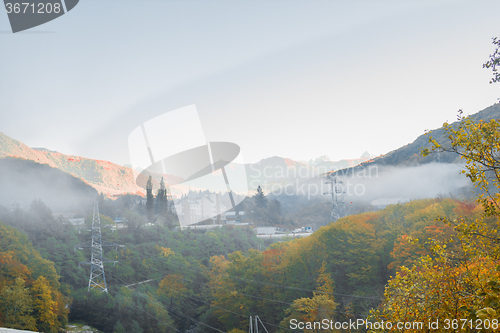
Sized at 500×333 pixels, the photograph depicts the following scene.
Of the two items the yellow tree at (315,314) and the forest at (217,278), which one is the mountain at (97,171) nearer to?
the forest at (217,278)

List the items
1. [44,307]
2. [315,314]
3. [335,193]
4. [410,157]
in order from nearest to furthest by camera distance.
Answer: [315,314]
[44,307]
[335,193]
[410,157]

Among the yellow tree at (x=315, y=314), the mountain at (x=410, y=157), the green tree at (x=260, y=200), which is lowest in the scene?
the yellow tree at (x=315, y=314)

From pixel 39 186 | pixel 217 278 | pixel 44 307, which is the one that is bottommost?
pixel 217 278

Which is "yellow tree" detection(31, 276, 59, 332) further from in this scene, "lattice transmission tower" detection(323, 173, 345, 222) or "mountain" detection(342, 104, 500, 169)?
"mountain" detection(342, 104, 500, 169)

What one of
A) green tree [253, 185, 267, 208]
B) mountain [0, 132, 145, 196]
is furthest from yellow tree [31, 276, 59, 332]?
mountain [0, 132, 145, 196]

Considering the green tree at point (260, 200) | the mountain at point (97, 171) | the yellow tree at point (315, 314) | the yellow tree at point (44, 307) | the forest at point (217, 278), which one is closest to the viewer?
the yellow tree at point (315, 314)

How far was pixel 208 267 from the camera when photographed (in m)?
45.5

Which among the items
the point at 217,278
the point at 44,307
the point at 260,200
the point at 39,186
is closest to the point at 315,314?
the point at 217,278

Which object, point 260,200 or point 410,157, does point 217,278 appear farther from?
point 410,157

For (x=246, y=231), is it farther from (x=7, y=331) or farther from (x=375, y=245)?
(x=7, y=331)

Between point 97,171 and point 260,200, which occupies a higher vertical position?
point 97,171

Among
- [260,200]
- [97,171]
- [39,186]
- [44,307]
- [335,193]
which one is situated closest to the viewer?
[44,307]

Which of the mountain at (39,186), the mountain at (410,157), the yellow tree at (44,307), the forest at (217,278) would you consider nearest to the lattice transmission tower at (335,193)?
the forest at (217,278)

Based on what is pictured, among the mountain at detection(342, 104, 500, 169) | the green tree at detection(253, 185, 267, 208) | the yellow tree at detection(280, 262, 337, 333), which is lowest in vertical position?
the yellow tree at detection(280, 262, 337, 333)
